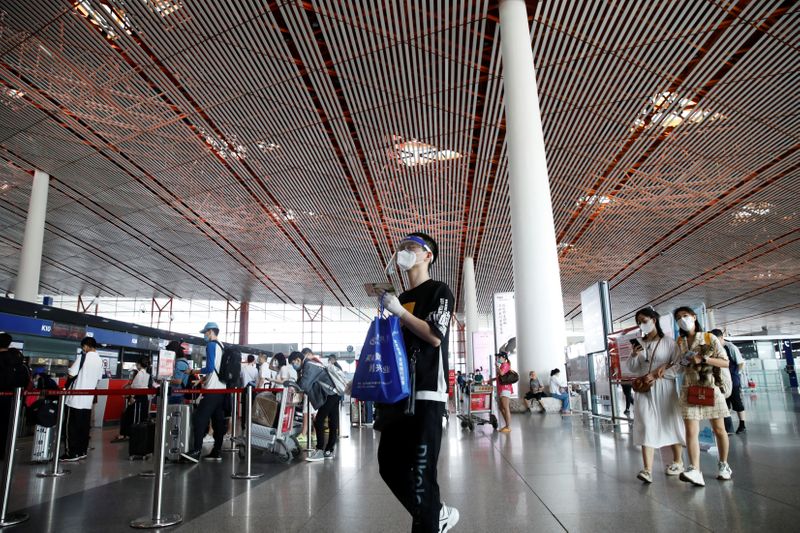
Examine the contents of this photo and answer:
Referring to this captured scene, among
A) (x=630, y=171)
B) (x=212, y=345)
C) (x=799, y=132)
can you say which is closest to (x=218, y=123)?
(x=212, y=345)

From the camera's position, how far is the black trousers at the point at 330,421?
21.1 ft

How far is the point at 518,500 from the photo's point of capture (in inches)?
138

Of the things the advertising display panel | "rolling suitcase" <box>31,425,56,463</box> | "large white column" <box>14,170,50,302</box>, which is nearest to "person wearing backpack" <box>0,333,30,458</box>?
"rolling suitcase" <box>31,425,56,463</box>

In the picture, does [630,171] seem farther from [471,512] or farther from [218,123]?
[471,512]

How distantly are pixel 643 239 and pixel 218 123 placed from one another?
1813cm

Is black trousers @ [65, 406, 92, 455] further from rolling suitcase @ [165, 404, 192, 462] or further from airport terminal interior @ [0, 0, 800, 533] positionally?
rolling suitcase @ [165, 404, 192, 462]

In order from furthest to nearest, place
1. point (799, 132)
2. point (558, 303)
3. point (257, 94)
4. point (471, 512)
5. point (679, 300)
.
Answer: point (679, 300) → point (799, 132) → point (257, 94) → point (558, 303) → point (471, 512)

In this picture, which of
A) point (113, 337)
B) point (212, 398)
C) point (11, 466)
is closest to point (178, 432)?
point (212, 398)

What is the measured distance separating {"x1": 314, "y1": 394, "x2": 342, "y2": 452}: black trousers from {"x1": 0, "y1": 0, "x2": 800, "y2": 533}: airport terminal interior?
38 millimetres

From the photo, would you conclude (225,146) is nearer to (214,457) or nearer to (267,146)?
(267,146)

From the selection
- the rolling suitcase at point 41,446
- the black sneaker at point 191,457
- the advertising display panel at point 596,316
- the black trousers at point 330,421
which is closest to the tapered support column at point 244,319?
the advertising display panel at point 596,316

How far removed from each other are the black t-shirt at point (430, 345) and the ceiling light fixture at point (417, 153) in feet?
45.1

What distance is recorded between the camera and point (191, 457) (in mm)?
6426

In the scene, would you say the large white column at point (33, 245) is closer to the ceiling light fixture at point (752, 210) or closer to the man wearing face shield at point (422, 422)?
the man wearing face shield at point (422, 422)
